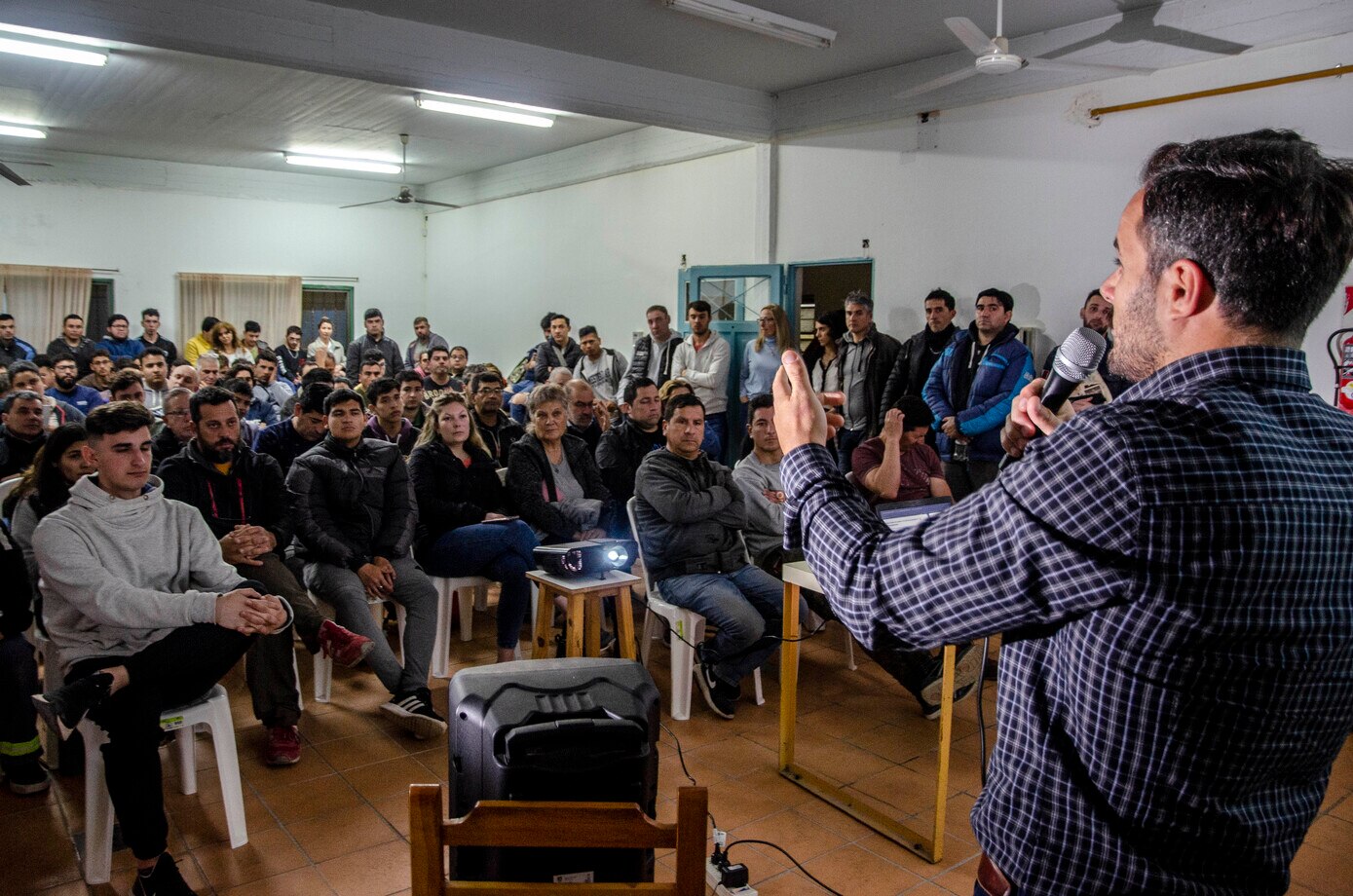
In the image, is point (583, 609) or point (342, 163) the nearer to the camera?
point (583, 609)

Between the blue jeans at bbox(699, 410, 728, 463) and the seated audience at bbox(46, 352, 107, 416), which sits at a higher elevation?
the seated audience at bbox(46, 352, 107, 416)

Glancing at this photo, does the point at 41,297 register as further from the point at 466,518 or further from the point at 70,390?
the point at 466,518

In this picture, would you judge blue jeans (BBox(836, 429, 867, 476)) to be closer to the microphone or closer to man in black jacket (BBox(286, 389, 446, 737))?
man in black jacket (BBox(286, 389, 446, 737))

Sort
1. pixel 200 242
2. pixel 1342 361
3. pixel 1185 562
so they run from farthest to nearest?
pixel 200 242
pixel 1342 361
pixel 1185 562

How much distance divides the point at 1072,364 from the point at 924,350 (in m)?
4.55

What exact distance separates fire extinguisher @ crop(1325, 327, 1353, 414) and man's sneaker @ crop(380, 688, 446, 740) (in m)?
4.06

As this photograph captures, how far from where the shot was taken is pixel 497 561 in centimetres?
372

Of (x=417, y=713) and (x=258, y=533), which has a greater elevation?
(x=258, y=533)

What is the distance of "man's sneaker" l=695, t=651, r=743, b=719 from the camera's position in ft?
11.0

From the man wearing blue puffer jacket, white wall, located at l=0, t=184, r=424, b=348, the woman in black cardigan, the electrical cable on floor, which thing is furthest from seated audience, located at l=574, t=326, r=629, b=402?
white wall, located at l=0, t=184, r=424, b=348

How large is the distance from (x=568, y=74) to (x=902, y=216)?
2.38 meters

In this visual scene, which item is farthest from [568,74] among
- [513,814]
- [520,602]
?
[513,814]

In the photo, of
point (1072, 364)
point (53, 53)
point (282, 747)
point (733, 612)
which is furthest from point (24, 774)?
point (53, 53)

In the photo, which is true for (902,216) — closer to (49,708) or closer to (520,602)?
Result: (520,602)
